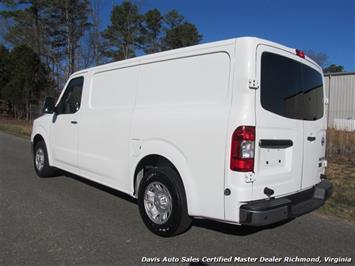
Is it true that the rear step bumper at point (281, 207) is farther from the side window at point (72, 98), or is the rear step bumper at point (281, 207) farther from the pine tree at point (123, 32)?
the pine tree at point (123, 32)

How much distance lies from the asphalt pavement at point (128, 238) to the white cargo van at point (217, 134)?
367 millimetres

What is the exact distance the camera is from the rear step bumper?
341cm

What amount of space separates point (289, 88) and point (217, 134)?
1048 mm

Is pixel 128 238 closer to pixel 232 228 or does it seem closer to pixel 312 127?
pixel 232 228

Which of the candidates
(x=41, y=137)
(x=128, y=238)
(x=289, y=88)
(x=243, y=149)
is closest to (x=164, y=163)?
(x=128, y=238)

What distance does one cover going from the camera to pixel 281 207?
Answer: 3.60 meters

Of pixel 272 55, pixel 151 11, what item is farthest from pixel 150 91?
pixel 151 11

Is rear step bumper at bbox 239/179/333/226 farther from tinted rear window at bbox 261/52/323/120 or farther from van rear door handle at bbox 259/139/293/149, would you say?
tinted rear window at bbox 261/52/323/120

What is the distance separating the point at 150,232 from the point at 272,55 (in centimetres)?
253

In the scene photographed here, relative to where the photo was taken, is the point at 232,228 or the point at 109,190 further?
the point at 109,190

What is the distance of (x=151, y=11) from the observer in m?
33.5

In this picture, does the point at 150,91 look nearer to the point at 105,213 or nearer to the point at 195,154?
the point at 195,154

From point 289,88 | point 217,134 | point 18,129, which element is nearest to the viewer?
point 217,134

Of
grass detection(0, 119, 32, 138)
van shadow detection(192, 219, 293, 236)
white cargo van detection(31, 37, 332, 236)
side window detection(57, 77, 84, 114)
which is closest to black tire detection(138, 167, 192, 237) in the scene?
white cargo van detection(31, 37, 332, 236)
